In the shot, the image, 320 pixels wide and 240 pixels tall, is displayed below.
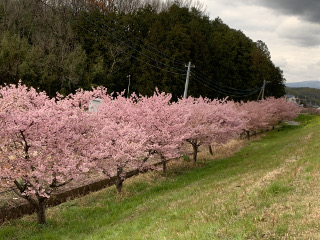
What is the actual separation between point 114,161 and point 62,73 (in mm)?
33434

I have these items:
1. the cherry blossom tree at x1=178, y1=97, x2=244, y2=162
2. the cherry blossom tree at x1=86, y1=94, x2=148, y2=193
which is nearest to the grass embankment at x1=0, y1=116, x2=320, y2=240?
the cherry blossom tree at x1=86, y1=94, x2=148, y2=193

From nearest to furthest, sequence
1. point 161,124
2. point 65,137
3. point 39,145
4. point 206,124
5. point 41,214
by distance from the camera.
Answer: point 39,145
point 65,137
point 41,214
point 161,124
point 206,124

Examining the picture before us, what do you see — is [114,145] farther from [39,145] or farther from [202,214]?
[202,214]

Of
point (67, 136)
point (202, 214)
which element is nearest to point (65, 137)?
point (67, 136)

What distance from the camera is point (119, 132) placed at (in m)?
14.8

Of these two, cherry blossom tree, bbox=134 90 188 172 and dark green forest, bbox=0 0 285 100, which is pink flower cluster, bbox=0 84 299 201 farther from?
dark green forest, bbox=0 0 285 100

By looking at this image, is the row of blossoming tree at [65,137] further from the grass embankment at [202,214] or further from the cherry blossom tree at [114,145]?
the grass embankment at [202,214]

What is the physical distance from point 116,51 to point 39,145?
143 ft

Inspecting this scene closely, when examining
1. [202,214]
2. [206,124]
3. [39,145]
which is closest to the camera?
[202,214]

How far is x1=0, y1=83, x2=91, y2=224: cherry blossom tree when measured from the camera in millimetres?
10328

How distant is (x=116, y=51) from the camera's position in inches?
2050

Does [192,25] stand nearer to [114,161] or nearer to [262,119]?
[262,119]

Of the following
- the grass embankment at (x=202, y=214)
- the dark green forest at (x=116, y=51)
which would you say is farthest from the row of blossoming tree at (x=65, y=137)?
the dark green forest at (x=116, y=51)

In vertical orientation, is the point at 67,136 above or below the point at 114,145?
above
